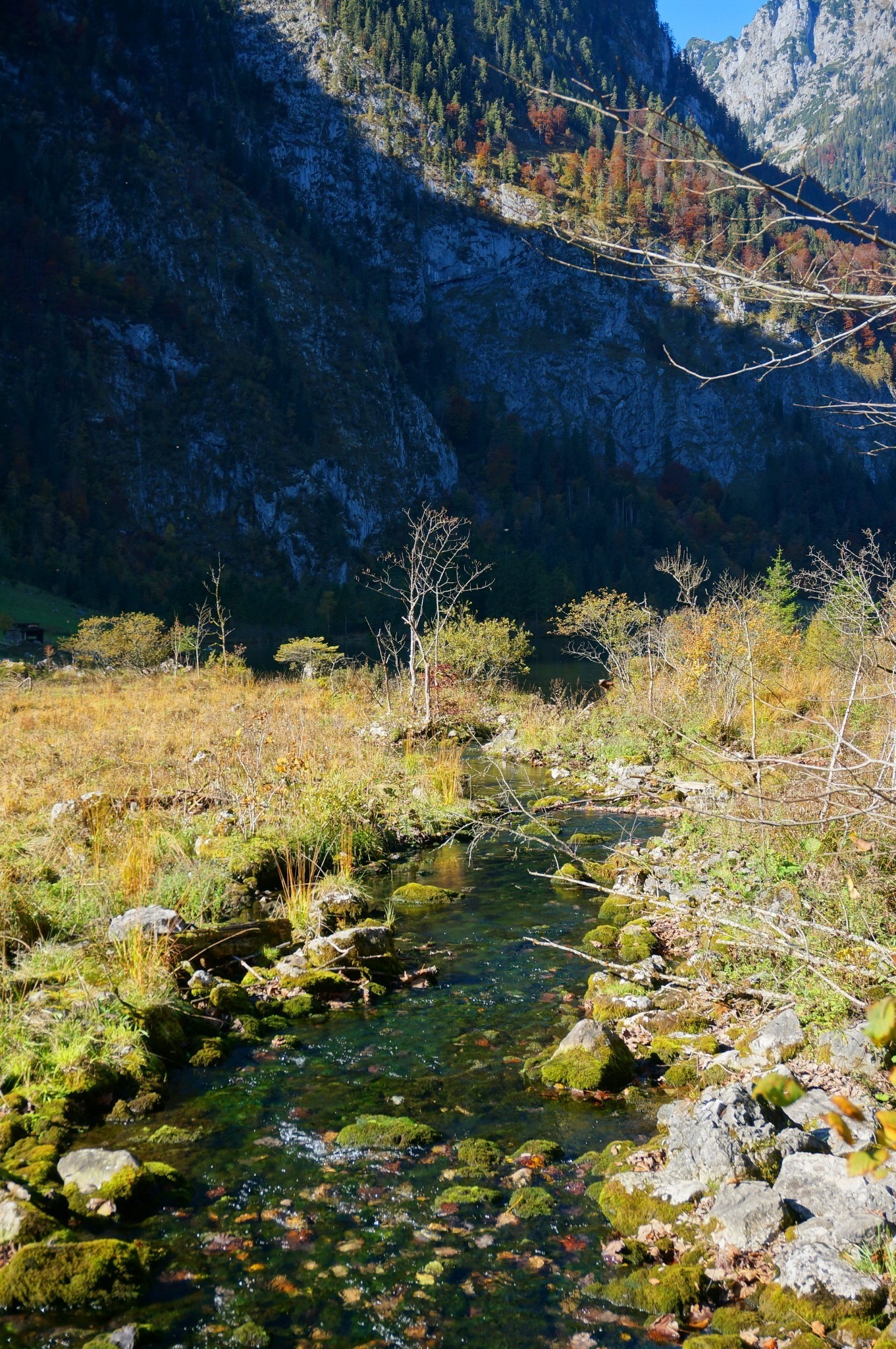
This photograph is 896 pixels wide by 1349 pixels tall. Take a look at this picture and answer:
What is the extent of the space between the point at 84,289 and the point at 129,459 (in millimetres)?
20546

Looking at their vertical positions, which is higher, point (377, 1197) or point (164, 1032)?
point (377, 1197)

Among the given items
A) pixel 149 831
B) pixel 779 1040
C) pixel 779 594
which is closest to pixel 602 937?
pixel 779 1040

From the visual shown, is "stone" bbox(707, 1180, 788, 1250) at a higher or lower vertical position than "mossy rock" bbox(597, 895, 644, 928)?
higher

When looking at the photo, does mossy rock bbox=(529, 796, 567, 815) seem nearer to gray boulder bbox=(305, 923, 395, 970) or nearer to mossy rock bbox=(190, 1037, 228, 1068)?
gray boulder bbox=(305, 923, 395, 970)

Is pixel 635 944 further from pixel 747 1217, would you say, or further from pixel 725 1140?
pixel 747 1217

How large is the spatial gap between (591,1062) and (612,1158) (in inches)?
38.6

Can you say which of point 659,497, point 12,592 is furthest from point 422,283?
point 12,592

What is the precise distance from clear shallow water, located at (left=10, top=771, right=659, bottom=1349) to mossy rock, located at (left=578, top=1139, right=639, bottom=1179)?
0.46ft

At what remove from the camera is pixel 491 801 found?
51.1 ft

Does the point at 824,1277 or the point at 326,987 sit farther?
the point at 326,987

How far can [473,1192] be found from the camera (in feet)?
16.1

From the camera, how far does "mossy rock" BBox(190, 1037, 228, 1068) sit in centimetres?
654

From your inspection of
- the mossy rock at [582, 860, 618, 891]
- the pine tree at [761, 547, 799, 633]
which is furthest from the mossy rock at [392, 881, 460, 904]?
the pine tree at [761, 547, 799, 633]

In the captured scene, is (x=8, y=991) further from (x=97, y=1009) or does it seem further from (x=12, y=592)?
(x=12, y=592)
